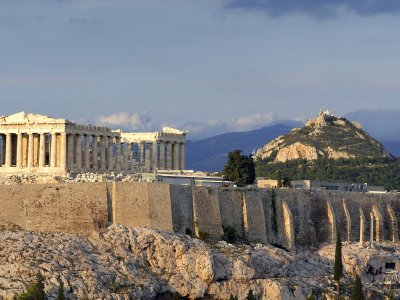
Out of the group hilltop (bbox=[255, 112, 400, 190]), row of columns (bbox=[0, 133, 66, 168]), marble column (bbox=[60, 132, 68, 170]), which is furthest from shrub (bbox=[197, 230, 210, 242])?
hilltop (bbox=[255, 112, 400, 190])

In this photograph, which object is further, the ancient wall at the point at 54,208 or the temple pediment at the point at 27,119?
the temple pediment at the point at 27,119

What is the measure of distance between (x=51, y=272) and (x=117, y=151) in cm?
3486

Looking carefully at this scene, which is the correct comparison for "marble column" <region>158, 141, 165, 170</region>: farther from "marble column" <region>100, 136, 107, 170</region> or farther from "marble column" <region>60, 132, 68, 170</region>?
"marble column" <region>60, 132, 68, 170</region>

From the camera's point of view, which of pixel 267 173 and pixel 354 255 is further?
pixel 267 173

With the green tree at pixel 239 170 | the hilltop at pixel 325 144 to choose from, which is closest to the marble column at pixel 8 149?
the green tree at pixel 239 170

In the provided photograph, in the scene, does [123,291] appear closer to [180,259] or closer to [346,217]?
[180,259]

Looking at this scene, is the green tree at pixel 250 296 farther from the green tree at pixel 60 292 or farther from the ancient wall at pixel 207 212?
the green tree at pixel 60 292

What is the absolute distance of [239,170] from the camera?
114 m

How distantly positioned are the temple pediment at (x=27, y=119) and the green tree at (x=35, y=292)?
27668mm

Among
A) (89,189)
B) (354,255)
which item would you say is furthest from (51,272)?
(354,255)

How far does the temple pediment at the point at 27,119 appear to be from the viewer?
361 ft

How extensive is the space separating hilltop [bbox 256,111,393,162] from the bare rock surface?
64037 millimetres

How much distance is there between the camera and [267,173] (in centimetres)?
15625

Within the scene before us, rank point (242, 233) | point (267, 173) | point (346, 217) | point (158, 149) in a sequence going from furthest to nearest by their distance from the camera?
point (267, 173), point (158, 149), point (346, 217), point (242, 233)
